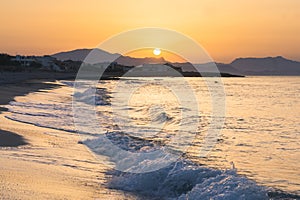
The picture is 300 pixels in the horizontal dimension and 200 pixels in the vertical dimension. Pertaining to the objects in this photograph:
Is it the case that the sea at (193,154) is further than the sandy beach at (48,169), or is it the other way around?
the sea at (193,154)

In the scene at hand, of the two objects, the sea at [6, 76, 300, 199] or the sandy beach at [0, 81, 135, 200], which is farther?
the sea at [6, 76, 300, 199]

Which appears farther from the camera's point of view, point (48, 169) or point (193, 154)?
point (193, 154)

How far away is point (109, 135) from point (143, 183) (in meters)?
6.66

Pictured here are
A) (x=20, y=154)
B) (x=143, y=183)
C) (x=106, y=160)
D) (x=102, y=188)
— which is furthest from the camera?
(x=106, y=160)

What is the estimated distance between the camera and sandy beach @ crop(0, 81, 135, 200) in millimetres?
7863

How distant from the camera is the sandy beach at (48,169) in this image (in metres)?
7.86

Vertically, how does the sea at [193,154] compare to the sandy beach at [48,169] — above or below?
below

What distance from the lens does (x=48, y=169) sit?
9.52 m

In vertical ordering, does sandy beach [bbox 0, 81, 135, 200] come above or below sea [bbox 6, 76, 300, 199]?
above

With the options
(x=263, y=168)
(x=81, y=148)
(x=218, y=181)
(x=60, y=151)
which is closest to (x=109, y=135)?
(x=81, y=148)

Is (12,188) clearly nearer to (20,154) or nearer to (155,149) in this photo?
(20,154)

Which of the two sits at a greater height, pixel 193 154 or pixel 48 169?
pixel 48 169

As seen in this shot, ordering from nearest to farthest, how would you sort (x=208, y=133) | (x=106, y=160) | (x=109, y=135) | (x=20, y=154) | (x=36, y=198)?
1. (x=36, y=198)
2. (x=20, y=154)
3. (x=106, y=160)
4. (x=109, y=135)
5. (x=208, y=133)

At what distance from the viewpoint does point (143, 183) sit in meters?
9.28
